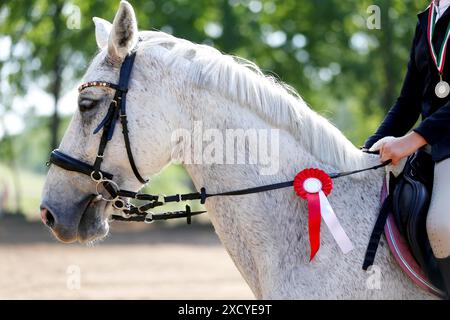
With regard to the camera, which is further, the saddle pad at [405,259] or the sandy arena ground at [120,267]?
the sandy arena ground at [120,267]

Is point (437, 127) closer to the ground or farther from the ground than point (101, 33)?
closer to the ground

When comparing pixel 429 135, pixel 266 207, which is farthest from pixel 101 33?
pixel 429 135

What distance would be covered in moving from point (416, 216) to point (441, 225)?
0.14 meters

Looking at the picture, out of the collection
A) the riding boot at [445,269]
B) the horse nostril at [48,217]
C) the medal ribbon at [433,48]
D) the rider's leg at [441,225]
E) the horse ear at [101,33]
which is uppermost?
the horse ear at [101,33]

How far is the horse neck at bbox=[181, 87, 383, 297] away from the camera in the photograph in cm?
367

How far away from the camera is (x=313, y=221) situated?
3623 millimetres

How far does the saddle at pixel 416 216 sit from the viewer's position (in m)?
3.54

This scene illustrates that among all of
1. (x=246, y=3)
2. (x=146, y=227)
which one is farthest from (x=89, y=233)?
(x=246, y=3)

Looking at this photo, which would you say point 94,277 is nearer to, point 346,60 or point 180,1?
point 180,1

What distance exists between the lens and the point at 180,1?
25422mm

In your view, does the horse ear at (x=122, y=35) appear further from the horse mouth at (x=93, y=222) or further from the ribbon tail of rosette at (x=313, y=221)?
the ribbon tail of rosette at (x=313, y=221)

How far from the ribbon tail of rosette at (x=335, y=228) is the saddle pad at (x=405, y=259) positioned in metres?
0.24

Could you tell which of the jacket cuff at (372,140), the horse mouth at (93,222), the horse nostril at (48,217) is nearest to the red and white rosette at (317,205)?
the jacket cuff at (372,140)

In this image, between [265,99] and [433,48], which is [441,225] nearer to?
[433,48]
